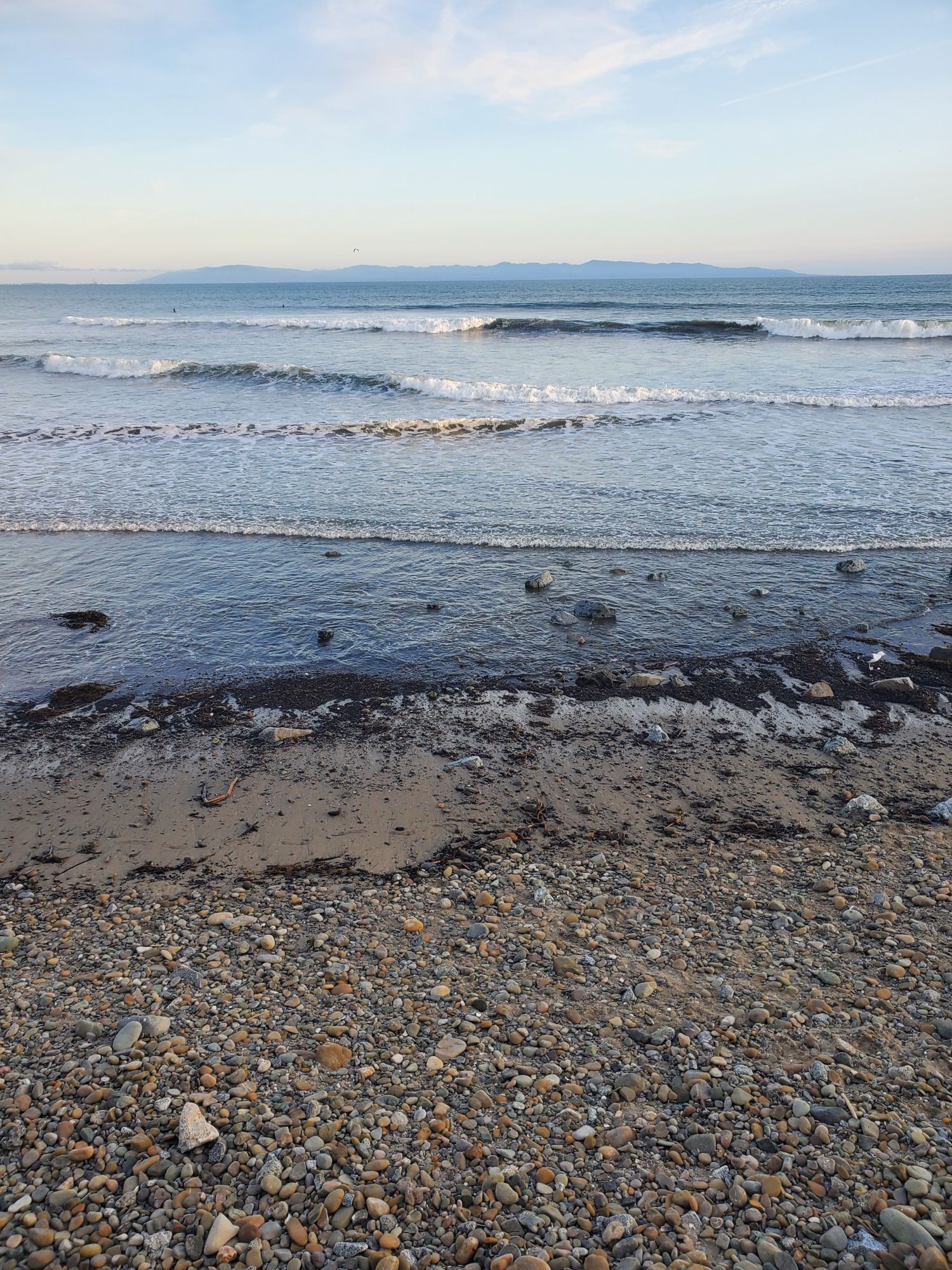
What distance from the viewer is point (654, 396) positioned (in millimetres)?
25250

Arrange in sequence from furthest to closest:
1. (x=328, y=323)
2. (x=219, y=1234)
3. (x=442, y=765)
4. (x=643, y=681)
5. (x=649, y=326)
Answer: (x=328, y=323) < (x=649, y=326) < (x=643, y=681) < (x=442, y=765) < (x=219, y=1234)

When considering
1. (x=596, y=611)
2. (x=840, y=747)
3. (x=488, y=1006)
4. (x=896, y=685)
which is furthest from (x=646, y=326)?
(x=488, y=1006)

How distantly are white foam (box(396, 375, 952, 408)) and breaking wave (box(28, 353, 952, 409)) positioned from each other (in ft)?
0.07

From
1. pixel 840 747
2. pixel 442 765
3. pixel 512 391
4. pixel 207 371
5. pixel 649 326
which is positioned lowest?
pixel 442 765

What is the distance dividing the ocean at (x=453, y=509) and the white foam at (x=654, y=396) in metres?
0.13

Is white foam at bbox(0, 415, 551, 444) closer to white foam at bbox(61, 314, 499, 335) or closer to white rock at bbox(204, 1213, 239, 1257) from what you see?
white rock at bbox(204, 1213, 239, 1257)

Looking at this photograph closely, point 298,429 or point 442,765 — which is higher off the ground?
point 298,429

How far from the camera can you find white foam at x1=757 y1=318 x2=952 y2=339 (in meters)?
43.4

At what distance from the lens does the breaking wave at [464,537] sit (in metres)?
12.3

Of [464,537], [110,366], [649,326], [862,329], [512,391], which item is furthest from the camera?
[649,326]

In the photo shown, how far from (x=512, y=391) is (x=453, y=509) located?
13233 millimetres

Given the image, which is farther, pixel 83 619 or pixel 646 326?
pixel 646 326

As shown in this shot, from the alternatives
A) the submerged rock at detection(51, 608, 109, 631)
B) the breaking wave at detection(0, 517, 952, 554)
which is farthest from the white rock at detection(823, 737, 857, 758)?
the submerged rock at detection(51, 608, 109, 631)

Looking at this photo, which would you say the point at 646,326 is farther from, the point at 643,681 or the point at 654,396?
the point at 643,681
